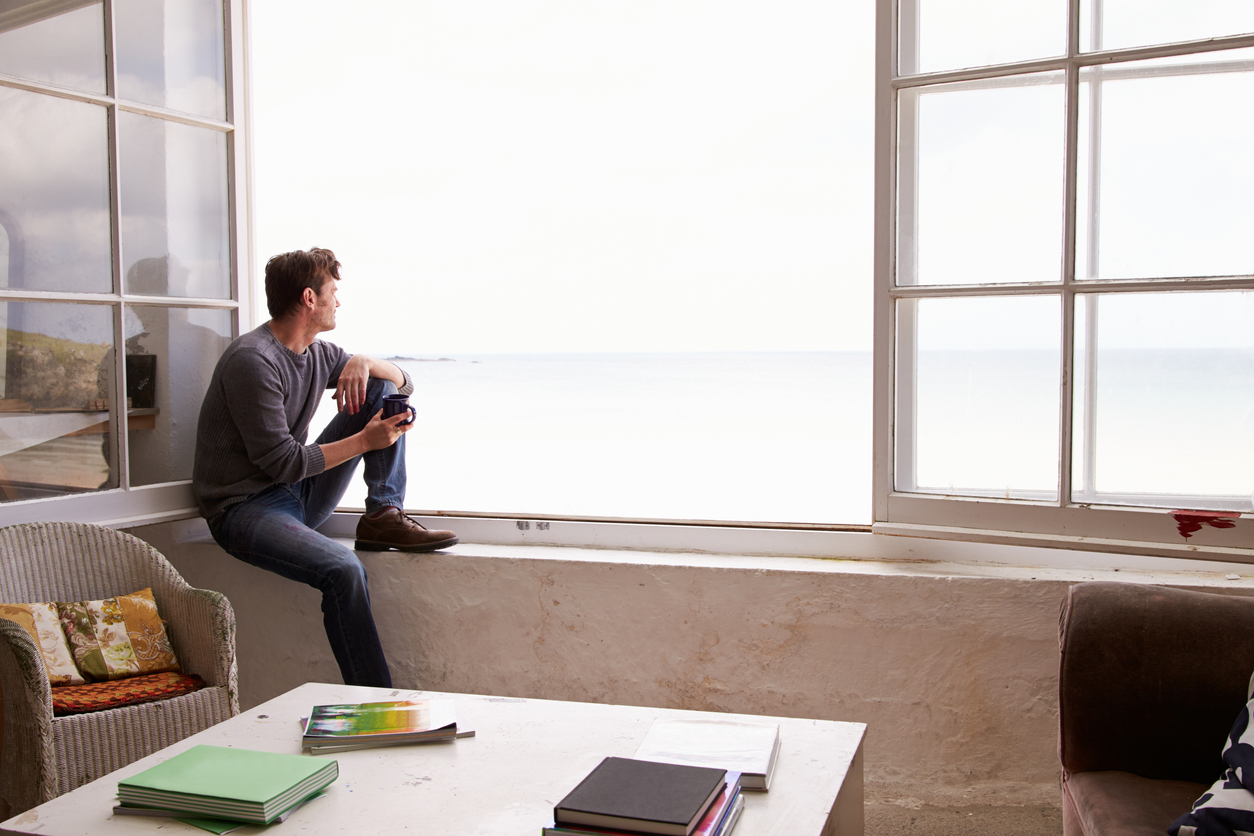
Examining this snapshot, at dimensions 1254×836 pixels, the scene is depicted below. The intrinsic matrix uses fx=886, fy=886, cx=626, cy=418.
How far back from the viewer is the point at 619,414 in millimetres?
20812

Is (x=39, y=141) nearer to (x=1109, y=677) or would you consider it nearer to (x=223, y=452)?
(x=223, y=452)

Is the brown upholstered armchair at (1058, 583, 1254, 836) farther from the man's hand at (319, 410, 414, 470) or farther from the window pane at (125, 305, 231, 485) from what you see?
the window pane at (125, 305, 231, 485)

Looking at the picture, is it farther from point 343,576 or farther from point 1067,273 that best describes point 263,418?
point 1067,273

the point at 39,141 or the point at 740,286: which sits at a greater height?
the point at 740,286

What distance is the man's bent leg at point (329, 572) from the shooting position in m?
2.46

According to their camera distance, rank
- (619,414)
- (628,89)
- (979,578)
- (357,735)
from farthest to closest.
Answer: (619,414) < (628,89) < (979,578) < (357,735)

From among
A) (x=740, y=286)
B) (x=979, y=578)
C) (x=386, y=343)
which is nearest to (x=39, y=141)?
(x=979, y=578)

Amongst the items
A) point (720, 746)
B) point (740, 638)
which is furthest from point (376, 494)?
Answer: point (720, 746)

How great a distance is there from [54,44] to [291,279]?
32.6 inches

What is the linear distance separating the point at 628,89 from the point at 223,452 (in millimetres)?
17434

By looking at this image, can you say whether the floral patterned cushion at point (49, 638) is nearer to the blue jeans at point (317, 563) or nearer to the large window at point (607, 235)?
the blue jeans at point (317, 563)

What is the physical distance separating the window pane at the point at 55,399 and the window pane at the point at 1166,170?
257 centimetres

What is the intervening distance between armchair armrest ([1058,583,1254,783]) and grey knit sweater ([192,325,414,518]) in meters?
1.97

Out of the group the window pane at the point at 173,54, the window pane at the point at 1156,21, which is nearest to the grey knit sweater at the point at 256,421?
the window pane at the point at 173,54
